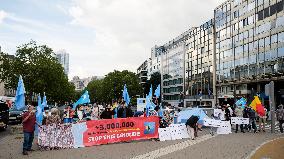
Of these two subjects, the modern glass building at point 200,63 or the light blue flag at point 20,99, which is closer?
the light blue flag at point 20,99

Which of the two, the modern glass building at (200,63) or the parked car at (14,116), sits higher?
the modern glass building at (200,63)

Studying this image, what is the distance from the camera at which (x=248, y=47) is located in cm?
6925

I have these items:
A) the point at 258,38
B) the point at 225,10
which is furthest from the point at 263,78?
the point at 225,10

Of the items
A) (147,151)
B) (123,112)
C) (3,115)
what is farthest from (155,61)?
(147,151)

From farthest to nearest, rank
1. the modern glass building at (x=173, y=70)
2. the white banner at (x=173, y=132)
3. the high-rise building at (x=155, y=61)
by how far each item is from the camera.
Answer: the high-rise building at (x=155, y=61) → the modern glass building at (x=173, y=70) → the white banner at (x=173, y=132)

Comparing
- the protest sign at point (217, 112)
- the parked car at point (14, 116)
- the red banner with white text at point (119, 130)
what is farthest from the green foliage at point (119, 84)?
the red banner with white text at point (119, 130)

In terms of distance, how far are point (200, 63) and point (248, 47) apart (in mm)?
36643

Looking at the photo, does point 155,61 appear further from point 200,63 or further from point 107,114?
point 107,114

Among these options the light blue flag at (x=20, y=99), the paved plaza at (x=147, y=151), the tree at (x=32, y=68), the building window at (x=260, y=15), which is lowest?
the paved plaza at (x=147, y=151)

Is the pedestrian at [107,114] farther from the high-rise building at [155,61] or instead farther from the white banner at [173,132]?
the high-rise building at [155,61]

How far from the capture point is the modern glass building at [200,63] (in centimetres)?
9777

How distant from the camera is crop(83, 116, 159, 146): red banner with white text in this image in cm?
1789

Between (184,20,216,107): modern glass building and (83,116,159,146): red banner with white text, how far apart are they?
230ft

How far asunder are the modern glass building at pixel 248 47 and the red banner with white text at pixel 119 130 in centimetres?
4242
